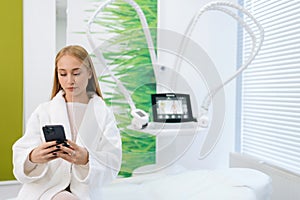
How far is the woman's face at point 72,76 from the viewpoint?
1.17 meters

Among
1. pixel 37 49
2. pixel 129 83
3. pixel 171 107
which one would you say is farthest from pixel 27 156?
pixel 37 49

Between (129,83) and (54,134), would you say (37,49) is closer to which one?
(129,83)

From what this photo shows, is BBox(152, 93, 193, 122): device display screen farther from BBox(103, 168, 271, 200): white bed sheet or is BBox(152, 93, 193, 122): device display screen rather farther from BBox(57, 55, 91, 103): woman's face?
BBox(57, 55, 91, 103): woman's face

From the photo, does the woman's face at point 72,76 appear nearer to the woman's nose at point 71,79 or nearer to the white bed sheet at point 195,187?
the woman's nose at point 71,79

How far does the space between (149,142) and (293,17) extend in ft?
3.65

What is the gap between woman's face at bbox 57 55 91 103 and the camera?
46.0 inches

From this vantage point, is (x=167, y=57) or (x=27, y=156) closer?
(x=27, y=156)

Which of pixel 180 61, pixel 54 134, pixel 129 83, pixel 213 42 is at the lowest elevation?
pixel 54 134

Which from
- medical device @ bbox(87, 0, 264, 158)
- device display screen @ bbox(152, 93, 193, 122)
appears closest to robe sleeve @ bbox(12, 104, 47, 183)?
medical device @ bbox(87, 0, 264, 158)

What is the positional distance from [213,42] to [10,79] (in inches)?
54.6

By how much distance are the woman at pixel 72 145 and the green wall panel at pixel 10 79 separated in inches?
32.2

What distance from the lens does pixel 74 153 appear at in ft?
3.43

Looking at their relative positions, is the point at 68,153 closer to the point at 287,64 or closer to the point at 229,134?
the point at 287,64

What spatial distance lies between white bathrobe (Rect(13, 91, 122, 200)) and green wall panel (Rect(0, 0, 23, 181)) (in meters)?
0.83
